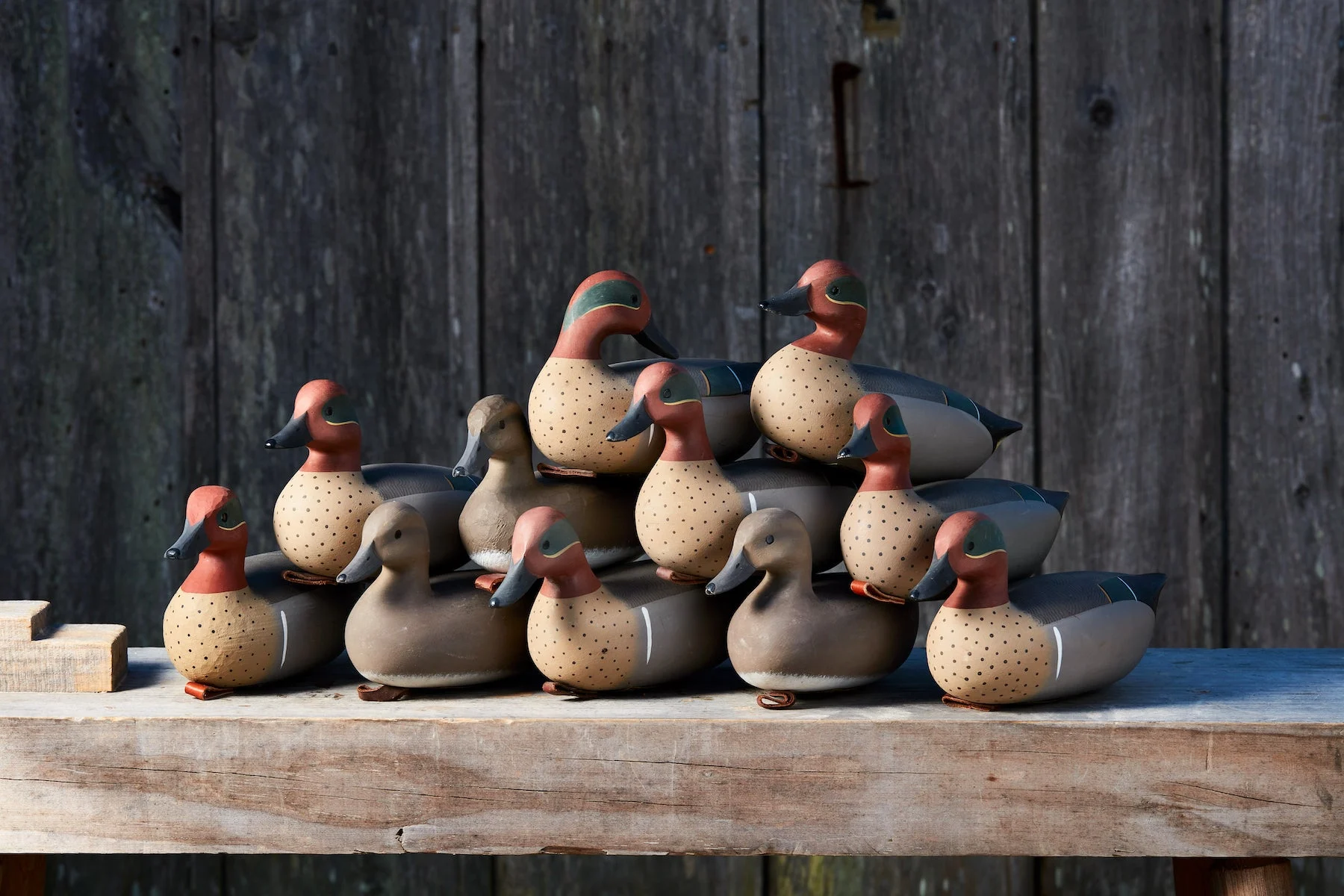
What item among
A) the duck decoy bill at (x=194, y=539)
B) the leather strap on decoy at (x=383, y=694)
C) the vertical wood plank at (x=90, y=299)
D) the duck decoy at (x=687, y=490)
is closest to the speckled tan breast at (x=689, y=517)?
the duck decoy at (x=687, y=490)

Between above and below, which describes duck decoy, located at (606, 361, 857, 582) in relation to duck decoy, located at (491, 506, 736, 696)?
above

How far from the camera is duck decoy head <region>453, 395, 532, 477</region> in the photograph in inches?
43.2

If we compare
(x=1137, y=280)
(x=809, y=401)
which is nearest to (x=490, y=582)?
(x=809, y=401)

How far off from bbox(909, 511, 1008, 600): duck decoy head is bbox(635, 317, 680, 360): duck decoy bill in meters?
0.28

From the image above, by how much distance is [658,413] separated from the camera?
1.04m

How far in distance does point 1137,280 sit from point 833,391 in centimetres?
66

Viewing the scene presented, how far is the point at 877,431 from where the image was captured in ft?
3.33

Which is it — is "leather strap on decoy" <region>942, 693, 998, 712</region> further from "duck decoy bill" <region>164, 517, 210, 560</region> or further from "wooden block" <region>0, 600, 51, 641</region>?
"wooden block" <region>0, 600, 51, 641</region>

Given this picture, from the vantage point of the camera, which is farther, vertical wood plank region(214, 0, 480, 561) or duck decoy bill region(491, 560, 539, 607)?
vertical wood plank region(214, 0, 480, 561)

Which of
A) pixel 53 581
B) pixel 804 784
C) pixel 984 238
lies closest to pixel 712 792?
pixel 804 784

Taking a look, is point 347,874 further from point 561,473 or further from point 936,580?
point 936,580

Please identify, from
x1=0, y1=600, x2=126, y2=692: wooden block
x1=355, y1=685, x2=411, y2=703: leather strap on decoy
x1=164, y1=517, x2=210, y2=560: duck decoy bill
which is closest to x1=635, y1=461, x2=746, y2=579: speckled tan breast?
x1=355, y1=685, x2=411, y2=703: leather strap on decoy

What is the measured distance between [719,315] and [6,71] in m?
0.87

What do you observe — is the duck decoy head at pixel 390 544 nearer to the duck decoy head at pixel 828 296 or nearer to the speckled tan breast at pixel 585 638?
the speckled tan breast at pixel 585 638
